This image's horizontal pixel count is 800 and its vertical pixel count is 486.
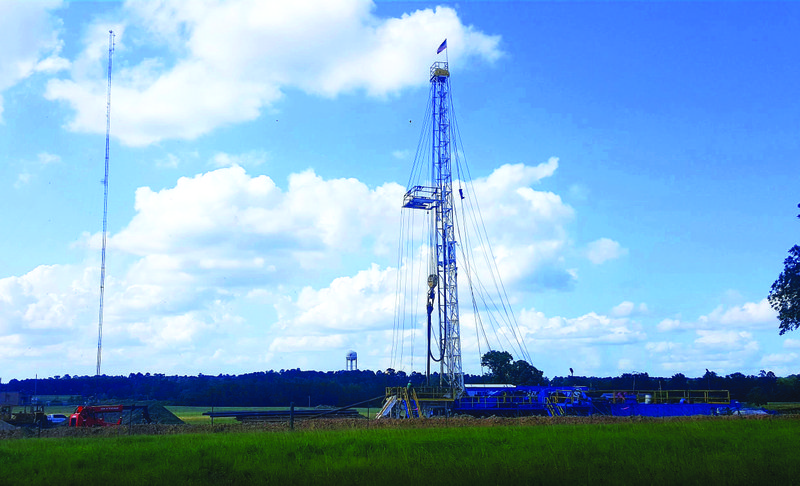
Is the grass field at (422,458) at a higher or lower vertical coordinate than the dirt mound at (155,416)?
higher

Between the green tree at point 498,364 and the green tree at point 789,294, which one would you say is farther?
the green tree at point 498,364

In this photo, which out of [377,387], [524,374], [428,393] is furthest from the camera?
[377,387]

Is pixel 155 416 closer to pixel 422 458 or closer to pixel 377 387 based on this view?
pixel 422 458

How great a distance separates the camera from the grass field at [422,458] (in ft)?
60.3

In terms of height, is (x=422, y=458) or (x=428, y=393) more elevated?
(x=428, y=393)

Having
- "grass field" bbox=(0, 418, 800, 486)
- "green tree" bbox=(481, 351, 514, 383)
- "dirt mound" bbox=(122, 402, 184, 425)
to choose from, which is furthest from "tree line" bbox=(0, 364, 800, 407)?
"grass field" bbox=(0, 418, 800, 486)

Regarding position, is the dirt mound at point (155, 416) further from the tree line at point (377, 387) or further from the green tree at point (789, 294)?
the green tree at point (789, 294)

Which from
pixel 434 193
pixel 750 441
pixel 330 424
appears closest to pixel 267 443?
pixel 330 424

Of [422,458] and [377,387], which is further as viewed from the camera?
[377,387]

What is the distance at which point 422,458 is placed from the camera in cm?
2156

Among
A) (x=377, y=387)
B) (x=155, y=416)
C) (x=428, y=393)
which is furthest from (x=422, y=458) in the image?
(x=377, y=387)

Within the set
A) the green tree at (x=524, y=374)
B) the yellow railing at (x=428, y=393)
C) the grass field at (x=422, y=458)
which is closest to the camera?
the grass field at (x=422, y=458)

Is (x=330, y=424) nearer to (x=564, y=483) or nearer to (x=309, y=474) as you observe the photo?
(x=309, y=474)

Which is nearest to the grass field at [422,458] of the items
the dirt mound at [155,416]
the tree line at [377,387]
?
the dirt mound at [155,416]
